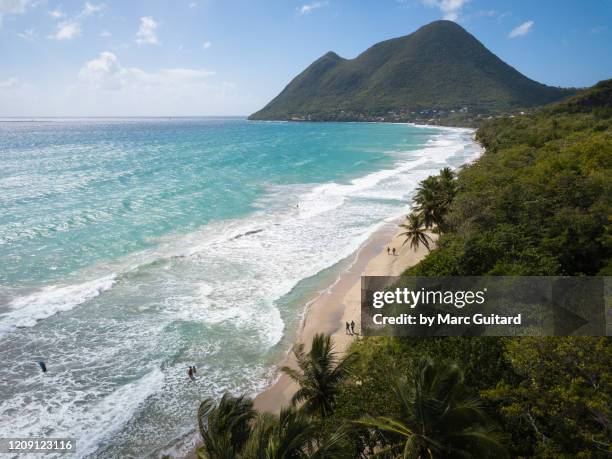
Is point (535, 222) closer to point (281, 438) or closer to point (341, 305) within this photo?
point (341, 305)

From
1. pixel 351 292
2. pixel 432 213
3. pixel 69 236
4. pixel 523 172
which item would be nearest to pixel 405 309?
pixel 351 292

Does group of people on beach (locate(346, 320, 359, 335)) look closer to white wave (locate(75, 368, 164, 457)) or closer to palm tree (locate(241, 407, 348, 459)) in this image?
white wave (locate(75, 368, 164, 457))

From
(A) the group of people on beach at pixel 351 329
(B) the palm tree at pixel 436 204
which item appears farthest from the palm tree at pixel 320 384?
(B) the palm tree at pixel 436 204

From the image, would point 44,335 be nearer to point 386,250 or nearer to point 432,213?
point 386,250

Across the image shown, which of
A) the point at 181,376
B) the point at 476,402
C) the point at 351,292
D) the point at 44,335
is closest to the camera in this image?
the point at 476,402

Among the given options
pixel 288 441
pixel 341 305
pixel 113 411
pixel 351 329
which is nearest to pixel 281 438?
pixel 288 441

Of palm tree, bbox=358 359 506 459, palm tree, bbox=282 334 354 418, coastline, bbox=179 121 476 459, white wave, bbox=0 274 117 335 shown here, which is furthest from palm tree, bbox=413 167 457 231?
white wave, bbox=0 274 117 335

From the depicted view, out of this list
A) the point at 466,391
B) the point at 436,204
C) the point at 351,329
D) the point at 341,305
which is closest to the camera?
the point at 466,391
